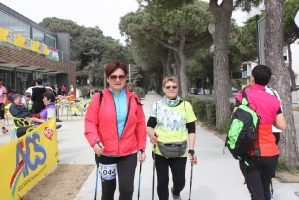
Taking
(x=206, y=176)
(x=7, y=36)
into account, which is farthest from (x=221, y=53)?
(x=7, y=36)

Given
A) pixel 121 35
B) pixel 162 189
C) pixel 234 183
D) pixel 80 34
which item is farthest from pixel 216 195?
pixel 80 34

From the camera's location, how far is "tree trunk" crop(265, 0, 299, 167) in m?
5.16

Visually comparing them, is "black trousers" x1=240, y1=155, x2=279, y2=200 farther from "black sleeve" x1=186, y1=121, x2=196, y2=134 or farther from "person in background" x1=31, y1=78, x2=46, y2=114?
"person in background" x1=31, y1=78, x2=46, y2=114

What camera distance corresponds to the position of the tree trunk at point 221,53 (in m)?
9.12

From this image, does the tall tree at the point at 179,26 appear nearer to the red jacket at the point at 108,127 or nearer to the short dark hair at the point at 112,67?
the short dark hair at the point at 112,67

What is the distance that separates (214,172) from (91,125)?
3.15 meters

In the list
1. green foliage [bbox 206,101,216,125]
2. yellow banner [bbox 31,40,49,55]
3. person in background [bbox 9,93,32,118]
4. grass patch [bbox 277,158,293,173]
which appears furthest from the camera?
yellow banner [bbox 31,40,49,55]

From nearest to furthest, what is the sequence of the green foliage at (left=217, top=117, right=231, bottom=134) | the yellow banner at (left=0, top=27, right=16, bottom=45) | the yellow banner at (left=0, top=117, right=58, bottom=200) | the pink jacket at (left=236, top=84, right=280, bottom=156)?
the pink jacket at (left=236, top=84, right=280, bottom=156)
the yellow banner at (left=0, top=117, right=58, bottom=200)
the green foliage at (left=217, top=117, right=231, bottom=134)
the yellow banner at (left=0, top=27, right=16, bottom=45)

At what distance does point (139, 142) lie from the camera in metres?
3.07

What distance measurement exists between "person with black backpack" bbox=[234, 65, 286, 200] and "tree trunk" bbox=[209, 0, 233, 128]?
6529 millimetres

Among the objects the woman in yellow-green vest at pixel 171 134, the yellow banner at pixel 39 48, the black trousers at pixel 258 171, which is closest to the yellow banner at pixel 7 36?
the yellow banner at pixel 39 48

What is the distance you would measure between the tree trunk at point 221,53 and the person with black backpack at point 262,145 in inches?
257

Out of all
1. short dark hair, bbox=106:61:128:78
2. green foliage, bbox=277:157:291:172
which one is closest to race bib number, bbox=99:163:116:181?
short dark hair, bbox=106:61:128:78

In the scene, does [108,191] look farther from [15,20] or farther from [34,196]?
[15,20]
